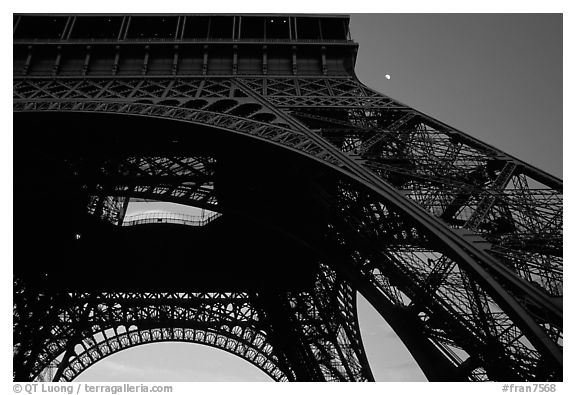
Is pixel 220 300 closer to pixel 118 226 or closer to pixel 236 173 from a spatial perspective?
pixel 118 226

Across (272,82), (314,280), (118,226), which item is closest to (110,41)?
(272,82)

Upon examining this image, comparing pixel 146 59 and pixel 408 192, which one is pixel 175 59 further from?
pixel 408 192

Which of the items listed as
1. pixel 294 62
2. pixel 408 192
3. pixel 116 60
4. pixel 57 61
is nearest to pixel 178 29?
pixel 116 60

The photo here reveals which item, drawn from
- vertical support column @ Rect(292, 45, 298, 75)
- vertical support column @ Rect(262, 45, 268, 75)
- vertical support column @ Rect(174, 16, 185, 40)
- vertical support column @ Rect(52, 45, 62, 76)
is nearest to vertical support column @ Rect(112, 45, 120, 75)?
vertical support column @ Rect(52, 45, 62, 76)

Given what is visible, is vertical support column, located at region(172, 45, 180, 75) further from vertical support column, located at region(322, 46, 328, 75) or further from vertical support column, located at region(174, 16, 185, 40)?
vertical support column, located at region(322, 46, 328, 75)

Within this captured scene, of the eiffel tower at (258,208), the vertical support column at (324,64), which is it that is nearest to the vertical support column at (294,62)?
the eiffel tower at (258,208)

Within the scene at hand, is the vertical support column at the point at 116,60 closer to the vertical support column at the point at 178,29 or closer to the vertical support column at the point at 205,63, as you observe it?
the vertical support column at the point at 178,29
